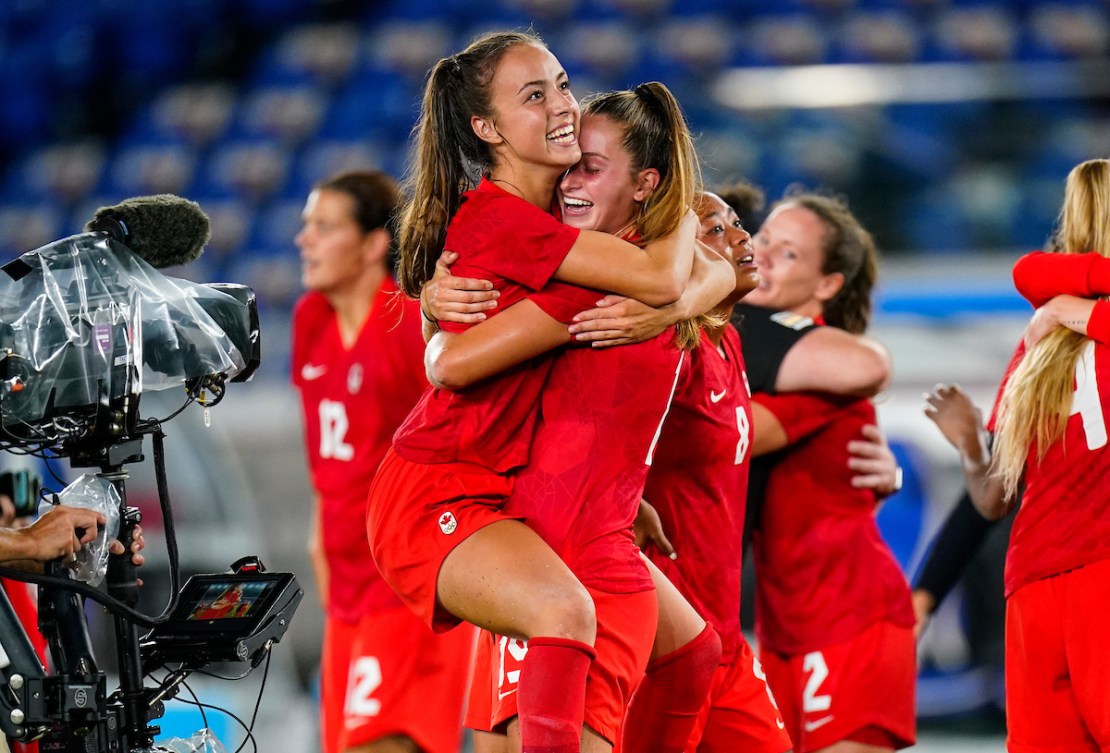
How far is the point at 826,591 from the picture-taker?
12.8 ft

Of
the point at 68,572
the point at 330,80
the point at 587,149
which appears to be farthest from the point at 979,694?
the point at 330,80

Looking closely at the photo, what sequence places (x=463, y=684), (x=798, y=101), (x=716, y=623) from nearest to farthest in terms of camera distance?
(x=716, y=623) < (x=463, y=684) < (x=798, y=101)

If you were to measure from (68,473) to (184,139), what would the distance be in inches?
203

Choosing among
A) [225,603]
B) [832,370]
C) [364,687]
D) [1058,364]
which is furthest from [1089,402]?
[364,687]

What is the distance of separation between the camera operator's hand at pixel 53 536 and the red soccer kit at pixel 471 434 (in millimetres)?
553

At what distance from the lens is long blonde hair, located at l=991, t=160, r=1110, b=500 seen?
3352 millimetres

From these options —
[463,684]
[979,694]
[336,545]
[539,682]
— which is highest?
[539,682]

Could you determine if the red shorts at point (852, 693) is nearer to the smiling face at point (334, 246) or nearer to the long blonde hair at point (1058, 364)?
the long blonde hair at point (1058, 364)

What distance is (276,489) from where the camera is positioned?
6172 millimetres

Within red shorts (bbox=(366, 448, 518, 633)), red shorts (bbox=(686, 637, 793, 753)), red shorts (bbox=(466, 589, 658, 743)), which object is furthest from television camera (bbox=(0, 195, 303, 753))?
red shorts (bbox=(686, 637, 793, 753))

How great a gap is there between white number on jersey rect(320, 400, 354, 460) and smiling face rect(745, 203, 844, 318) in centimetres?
149

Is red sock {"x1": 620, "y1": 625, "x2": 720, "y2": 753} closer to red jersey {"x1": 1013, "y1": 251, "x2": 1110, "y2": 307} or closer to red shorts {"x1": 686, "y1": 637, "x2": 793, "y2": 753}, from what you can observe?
red shorts {"x1": 686, "y1": 637, "x2": 793, "y2": 753}

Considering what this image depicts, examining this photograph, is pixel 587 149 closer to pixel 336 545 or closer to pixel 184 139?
pixel 336 545

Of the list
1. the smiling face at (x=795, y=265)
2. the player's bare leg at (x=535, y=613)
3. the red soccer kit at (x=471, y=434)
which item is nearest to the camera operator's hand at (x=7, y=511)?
the red soccer kit at (x=471, y=434)
